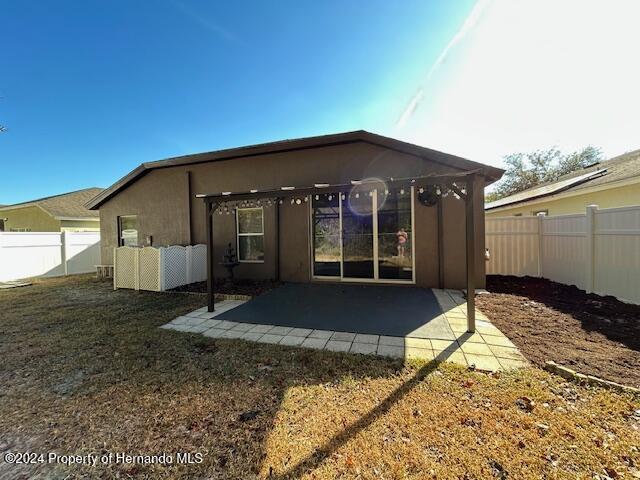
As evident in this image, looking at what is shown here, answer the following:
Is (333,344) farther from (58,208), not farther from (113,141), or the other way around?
(58,208)

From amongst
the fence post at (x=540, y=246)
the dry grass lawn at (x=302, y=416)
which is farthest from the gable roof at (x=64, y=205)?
the fence post at (x=540, y=246)

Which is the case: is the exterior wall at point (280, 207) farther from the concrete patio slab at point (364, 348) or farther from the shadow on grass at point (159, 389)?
the concrete patio slab at point (364, 348)

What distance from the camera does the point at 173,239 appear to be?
28.2 feet

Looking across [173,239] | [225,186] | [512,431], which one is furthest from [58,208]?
[512,431]

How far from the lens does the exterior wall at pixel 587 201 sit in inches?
284

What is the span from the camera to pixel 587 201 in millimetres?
8758

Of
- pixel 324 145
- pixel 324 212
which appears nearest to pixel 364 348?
pixel 324 212

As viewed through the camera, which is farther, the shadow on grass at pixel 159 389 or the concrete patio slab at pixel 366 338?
the concrete patio slab at pixel 366 338

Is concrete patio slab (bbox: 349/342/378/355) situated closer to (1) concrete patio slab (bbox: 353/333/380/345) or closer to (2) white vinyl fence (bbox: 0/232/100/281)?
(1) concrete patio slab (bbox: 353/333/380/345)

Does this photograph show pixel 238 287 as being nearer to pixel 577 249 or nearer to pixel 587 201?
pixel 577 249

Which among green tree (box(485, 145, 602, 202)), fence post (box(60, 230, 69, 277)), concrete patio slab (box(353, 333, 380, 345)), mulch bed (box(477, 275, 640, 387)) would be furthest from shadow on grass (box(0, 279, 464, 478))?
green tree (box(485, 145, 602, 202))

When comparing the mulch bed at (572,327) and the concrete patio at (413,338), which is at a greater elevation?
the mulch bed at (572,327)

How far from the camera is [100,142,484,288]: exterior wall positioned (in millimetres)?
6176

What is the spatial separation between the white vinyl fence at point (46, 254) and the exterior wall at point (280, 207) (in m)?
2.59
